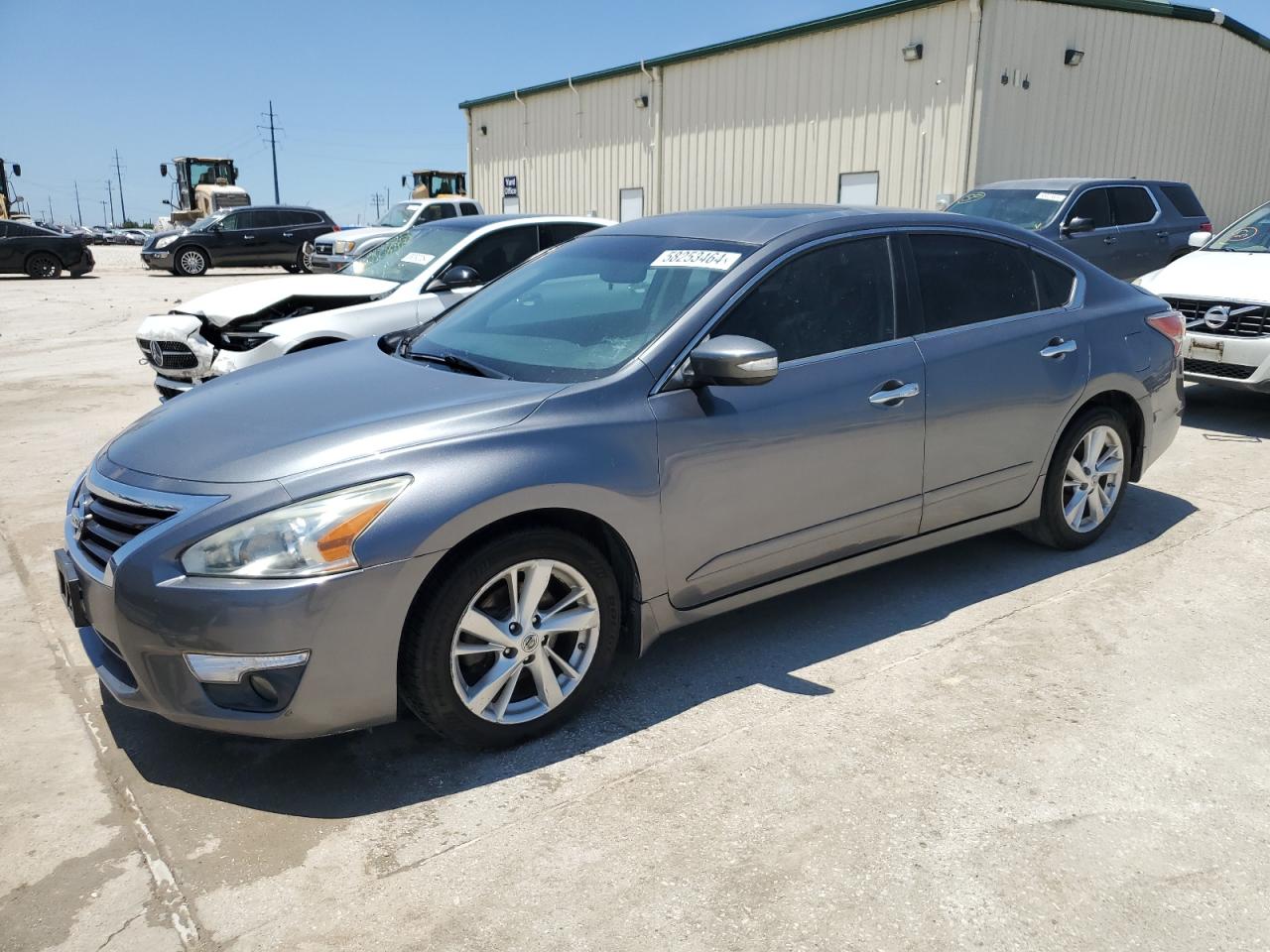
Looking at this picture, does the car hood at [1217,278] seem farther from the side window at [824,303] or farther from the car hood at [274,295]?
the car hood at [274,295]

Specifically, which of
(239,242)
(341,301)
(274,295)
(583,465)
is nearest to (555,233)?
(341,301)

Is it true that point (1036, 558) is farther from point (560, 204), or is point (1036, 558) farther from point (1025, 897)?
point (560, 204)

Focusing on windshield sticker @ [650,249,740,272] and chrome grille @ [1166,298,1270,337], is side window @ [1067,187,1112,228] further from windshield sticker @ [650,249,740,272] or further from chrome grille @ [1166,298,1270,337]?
windshield sticker @ [650,249,740,272]

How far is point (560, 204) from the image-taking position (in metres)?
24.9

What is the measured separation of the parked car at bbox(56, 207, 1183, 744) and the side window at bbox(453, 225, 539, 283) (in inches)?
138

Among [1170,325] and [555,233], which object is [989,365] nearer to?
[1170,325]

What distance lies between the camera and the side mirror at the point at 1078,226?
10148 millimetres

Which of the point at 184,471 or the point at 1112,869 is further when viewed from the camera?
the point at 184,471

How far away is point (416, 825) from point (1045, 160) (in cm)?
1655

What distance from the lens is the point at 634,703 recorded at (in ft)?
11.5

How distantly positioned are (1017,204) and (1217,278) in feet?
12.3

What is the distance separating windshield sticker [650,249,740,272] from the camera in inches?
145

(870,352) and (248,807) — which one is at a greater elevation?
(870,352)

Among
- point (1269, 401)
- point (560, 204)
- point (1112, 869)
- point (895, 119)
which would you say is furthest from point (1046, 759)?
point (560, 204)
